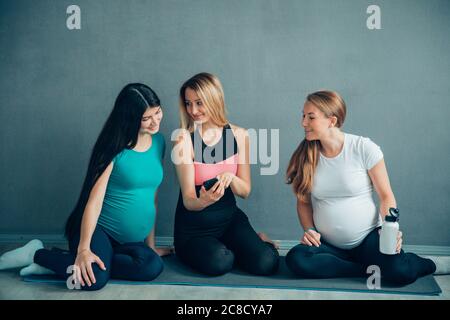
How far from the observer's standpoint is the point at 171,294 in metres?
1.87

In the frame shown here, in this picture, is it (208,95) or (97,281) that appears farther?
(208,95)

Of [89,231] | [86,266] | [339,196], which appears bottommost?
[86,266]

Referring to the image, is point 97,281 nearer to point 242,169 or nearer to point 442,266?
point 242,169

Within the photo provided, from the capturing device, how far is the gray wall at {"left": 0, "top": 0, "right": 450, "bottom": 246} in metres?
2.31

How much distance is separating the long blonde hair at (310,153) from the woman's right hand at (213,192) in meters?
0.29

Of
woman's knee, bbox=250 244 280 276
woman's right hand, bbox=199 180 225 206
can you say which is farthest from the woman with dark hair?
woman's knee, bbox=250 244 280 276

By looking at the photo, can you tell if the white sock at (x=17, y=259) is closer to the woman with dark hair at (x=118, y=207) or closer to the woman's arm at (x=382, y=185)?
the woman with dark hair at (x=118, y=207)

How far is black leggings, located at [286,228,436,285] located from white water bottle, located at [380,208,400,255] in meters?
0.06

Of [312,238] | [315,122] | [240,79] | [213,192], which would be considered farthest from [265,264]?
[240,79]

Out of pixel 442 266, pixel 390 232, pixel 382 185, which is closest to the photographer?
pixel 390 232

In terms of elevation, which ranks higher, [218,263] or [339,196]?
[339,196]

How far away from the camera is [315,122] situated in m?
1.95

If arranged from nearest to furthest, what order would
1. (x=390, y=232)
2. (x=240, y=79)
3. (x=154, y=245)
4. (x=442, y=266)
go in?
1. (x=390, y=232)
2. (x=442, y=266)
3. (x=154, y=245)
4. (x=240, y=79)

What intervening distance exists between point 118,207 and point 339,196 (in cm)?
87
